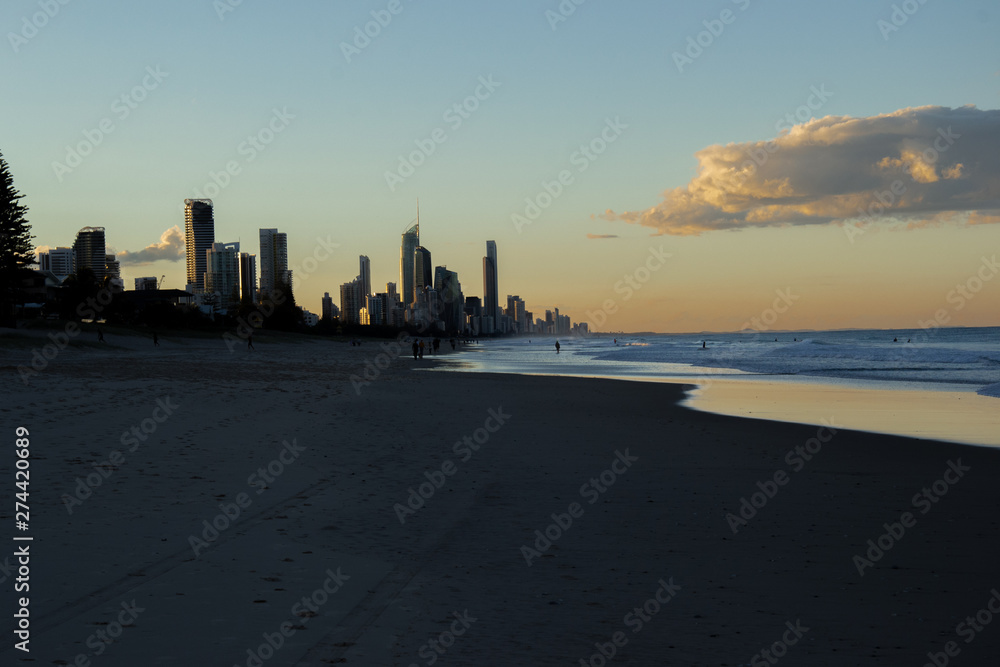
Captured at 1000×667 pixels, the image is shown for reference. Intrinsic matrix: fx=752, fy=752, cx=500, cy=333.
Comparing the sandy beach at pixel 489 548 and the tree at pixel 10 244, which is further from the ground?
the tree at pixel 10 244

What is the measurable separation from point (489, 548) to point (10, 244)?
243 ft

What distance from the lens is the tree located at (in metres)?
66.5

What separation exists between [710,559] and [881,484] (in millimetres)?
5313

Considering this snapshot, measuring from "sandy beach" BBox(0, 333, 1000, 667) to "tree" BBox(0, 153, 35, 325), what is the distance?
201ft

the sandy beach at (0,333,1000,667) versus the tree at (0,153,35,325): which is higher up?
the tree at (0,153,35,325)

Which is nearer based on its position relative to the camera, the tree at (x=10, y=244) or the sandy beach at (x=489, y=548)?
the sandy beach at (x=489, y=548)

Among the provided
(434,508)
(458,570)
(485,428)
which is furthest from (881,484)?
(485,428)

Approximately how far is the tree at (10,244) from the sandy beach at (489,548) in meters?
61.1

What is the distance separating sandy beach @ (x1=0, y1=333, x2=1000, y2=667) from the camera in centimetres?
529

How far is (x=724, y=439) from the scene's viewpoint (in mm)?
16281

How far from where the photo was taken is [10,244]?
66.9 m

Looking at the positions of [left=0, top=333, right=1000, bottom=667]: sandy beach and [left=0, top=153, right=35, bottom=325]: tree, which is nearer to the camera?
[left=0, top=333, right=1000, bottom=667]: sandy beach

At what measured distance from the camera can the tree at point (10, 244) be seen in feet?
218

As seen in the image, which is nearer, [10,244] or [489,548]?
[489,548]
